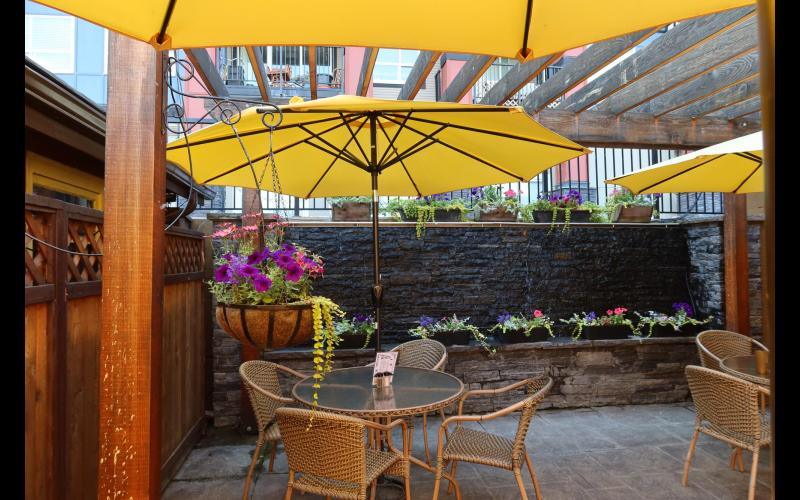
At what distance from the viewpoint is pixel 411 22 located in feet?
4.96

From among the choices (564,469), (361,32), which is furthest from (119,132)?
(564,469)

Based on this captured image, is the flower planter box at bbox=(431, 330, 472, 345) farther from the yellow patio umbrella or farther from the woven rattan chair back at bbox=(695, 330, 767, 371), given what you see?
the woven rattan chair back at bbox=(695, 330, 767, 371)

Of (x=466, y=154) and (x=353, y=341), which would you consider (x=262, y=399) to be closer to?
(x=353, y=341)

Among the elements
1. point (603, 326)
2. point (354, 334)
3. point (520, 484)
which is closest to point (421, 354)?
point (354, 334)

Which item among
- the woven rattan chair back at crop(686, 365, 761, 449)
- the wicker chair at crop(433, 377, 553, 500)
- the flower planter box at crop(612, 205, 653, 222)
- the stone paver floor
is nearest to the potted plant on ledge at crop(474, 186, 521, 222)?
the flower planter box at crop(612, 205, 653, 222)

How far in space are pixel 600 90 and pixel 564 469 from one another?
3.18 meters

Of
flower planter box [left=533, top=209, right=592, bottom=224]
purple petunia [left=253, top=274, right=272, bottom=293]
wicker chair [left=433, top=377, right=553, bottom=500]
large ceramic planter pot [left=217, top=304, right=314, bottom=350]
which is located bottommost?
wicker chair [left=433, top=377, right=553, bottom=500]

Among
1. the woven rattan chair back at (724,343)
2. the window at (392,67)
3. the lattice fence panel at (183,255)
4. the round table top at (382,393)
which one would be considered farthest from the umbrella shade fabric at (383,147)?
the window at (392,67)

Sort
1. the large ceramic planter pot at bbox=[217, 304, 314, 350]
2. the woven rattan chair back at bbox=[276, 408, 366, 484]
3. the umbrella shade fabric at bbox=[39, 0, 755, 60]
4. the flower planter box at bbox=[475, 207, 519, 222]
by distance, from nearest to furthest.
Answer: the umbrella shade fabric at bbox=[39, 0, 755, 60] < the large ceramic planter pot at bbox=[217, 304, 314, 350] < the woven rattan chair back at bbox=[276, 408, 366, 484] < the flower planter box at bbox=[475, 207, 519, 222]

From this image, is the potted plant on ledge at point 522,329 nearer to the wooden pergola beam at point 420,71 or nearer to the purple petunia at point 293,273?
the wooden pergola beam at point 420,71

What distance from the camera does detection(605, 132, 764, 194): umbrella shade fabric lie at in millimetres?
3867

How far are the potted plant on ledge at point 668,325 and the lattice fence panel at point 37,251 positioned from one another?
5.20m

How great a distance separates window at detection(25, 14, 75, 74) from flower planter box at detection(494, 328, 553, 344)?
11.8 m
